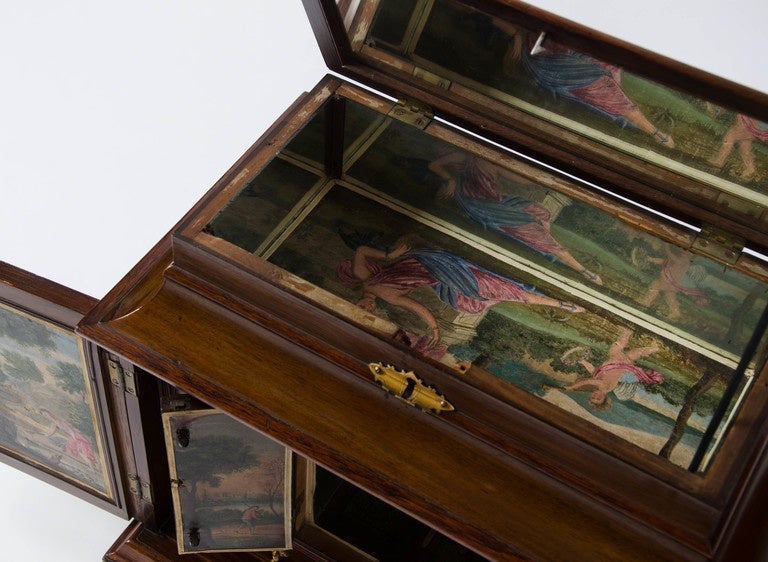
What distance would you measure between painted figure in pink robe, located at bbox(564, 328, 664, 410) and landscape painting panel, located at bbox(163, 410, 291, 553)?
789 mm

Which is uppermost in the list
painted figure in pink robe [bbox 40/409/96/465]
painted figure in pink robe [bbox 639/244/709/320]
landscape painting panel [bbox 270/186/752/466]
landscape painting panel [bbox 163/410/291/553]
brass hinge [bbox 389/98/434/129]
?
painted figure in pink robe [bbox 639/244/709/320]

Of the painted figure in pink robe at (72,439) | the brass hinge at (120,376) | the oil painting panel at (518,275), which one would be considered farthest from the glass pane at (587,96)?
the painted figure in pink robe at (72,439)

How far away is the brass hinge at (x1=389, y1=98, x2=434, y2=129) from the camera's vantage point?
2.91 meters

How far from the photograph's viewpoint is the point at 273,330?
8.31ft

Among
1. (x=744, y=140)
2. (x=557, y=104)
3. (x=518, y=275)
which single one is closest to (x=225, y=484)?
(x=518, y=275)

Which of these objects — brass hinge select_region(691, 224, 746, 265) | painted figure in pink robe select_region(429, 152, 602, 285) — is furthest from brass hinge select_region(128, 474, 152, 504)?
brass hinge select_region(691, 224, 746, 265)

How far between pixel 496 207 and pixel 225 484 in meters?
1.02

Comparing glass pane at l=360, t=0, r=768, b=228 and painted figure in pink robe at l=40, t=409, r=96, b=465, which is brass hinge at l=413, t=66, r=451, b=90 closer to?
glass pane at l=360, t=0, r=768, b=228

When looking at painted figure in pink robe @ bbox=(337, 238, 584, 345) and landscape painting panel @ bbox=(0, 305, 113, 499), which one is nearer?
landscape painting panel @ bbox=(0, 305, 113, 499)

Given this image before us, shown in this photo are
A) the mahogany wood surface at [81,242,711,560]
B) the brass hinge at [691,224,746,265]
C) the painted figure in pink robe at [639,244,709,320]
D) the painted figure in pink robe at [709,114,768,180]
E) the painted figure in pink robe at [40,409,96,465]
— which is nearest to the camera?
the mahogany wood surface at [81,242,711,560]

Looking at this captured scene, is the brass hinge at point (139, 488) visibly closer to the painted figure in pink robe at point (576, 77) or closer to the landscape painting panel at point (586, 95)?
the landscape painting panel at point (586, 95)

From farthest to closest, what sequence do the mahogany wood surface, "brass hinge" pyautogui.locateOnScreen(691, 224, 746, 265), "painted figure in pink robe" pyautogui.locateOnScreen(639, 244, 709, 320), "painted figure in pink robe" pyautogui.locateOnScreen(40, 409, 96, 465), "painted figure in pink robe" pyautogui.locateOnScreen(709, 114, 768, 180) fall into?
"painted figure in pink robe" pyautogui.locateOnScreen(40, 409, 96, 465) < "painted figure in pink robe" pyautogui.locateOnScreen(639, 244, 709, 320) < "brass hinge" pyautogui.locateOnScreen(691, 224, 746, 265) < "painted figure in pink robe" pyautogui.locateOnScreen(709, 114, 768, 180) < the mahogany wood surface

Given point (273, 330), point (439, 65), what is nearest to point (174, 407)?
point (273, 330)

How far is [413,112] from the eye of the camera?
9.59 ft
